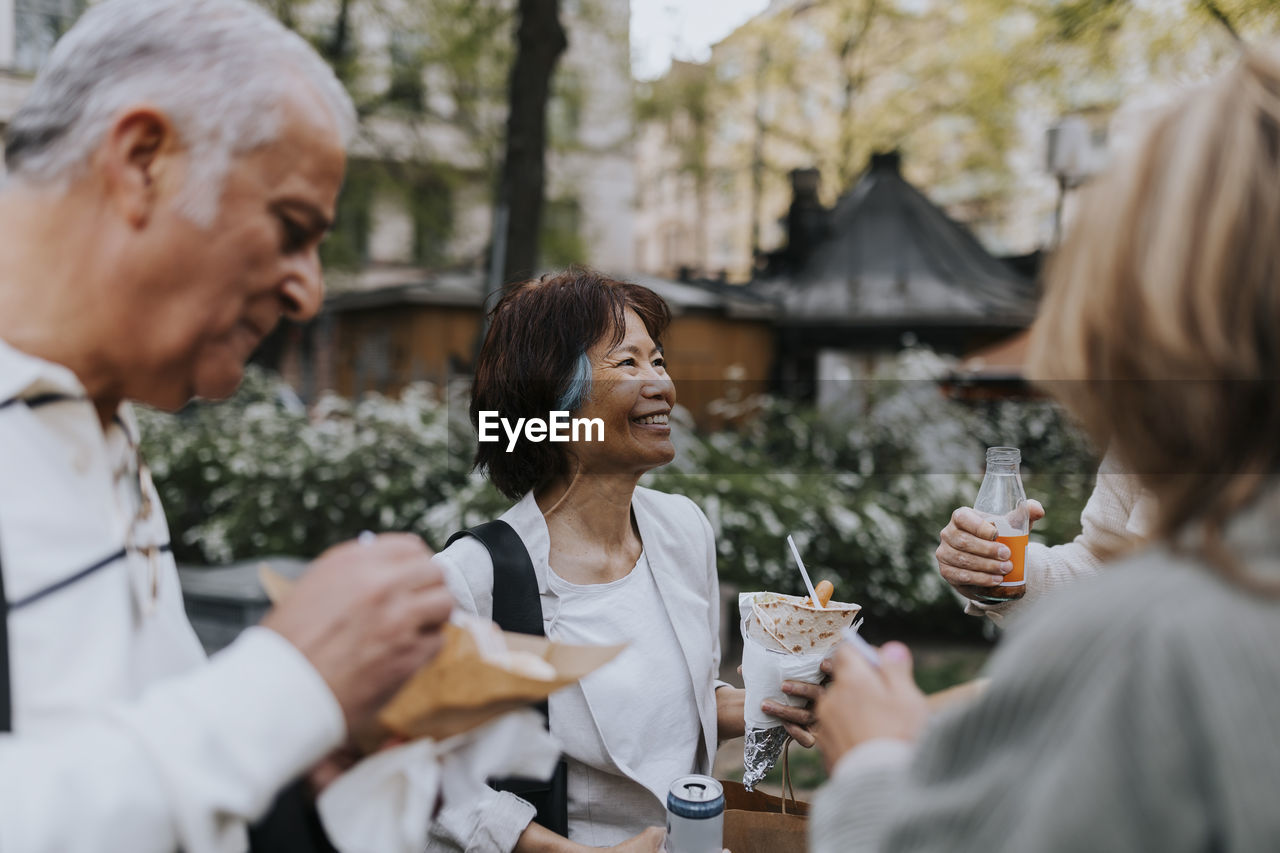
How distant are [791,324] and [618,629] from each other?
50.4 feet

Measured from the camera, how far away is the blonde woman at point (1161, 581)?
81 cm

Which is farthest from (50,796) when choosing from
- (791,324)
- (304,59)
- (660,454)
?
(791,324)

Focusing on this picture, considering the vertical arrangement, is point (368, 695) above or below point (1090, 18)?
below

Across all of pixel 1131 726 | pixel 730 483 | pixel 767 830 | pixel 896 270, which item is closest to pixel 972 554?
pixel 767 830

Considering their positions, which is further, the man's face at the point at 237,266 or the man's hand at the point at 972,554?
the man's hand at the point at 972,554

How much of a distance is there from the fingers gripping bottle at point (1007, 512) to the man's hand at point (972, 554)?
0.02 metres

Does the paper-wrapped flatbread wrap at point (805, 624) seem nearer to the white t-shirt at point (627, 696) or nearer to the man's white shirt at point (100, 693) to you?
the white t-shirt at point (627, 696)

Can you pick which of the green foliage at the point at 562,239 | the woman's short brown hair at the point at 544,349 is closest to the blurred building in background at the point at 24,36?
the green foliage at the point at 562,239

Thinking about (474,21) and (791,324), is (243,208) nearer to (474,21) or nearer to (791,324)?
(474,21)

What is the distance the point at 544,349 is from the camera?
2.44 m

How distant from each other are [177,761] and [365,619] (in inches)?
9.8

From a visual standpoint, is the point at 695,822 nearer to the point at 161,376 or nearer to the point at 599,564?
the point at 599,564

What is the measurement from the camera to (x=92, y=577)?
112 cm

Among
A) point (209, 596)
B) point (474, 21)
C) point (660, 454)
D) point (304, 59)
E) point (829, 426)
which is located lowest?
point (209, 596)
